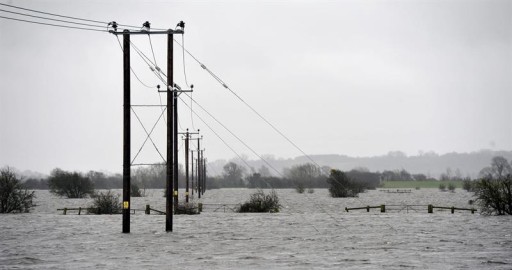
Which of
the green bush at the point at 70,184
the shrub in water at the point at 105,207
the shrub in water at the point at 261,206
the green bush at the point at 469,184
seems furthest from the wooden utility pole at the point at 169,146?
the green bush at the point at 70,184

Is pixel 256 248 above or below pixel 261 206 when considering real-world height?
below

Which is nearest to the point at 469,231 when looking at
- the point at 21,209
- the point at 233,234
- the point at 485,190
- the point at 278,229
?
the point at 278,229

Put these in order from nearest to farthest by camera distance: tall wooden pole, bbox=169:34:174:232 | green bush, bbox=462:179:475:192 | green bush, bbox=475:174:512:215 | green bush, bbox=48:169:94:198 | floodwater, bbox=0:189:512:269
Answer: floodwater, bbox=0:189:512:269 → tall wooden pole, bbox=169:34:174:232 → green bush, bbox=475:174:512:215 → green bush, bbox=462:179:475:192 → green bush, bbox=48:169:94:198

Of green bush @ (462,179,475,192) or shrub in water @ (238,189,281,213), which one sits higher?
green bush @ (462,179,475,192)

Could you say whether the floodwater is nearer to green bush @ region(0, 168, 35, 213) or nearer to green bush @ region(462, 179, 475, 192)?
green bush @ region(462, 179, 475, 192)

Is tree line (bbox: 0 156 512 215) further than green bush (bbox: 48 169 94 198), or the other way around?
green bush (bbox: 48 169 94 198)

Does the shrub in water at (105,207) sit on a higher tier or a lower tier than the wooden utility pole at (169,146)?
lower

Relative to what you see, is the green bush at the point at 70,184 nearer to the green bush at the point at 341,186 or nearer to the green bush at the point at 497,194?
the green bush at the point at 341,186

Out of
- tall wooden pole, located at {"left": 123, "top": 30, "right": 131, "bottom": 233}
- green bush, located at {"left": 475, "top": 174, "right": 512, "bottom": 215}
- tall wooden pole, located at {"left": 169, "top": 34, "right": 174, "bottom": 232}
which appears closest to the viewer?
tall wooden pole, located at {"left": 123, "top": 30, "right": 131, "bottom": 233}

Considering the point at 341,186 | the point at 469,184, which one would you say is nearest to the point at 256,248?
the point at 469,184

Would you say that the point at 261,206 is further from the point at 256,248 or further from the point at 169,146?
the point at 256,248

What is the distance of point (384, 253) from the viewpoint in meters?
16.3

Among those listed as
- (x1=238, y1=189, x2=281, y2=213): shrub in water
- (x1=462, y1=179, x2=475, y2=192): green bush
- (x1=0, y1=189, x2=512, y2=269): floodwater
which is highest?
(x1=462, y1=179, x2=475, y2=192): green bush

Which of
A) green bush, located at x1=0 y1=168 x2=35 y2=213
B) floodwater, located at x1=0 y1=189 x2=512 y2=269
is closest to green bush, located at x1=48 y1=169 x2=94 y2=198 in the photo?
green bush, located at x1=0 y1=168 x2=35 y2=213
